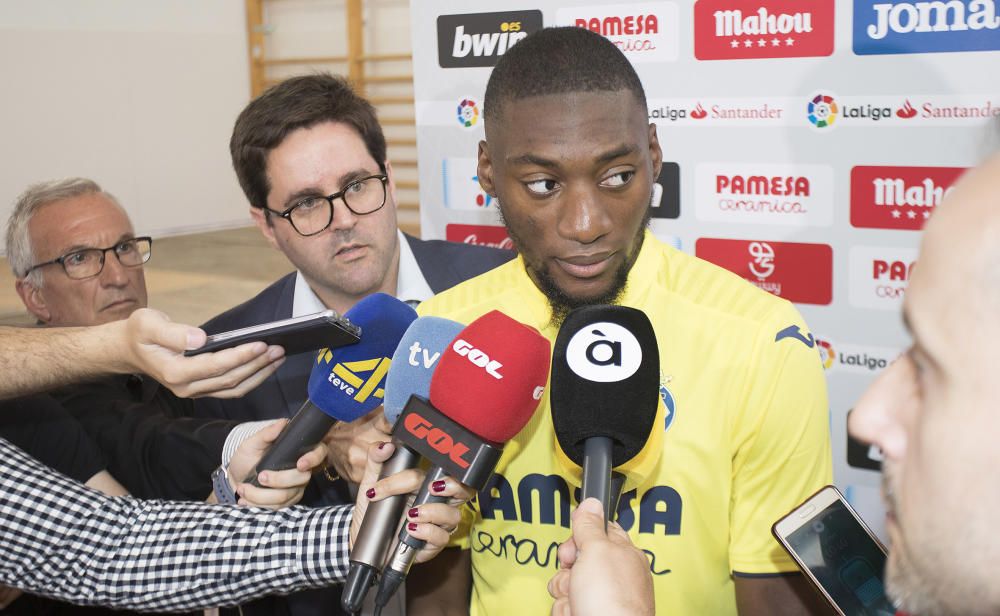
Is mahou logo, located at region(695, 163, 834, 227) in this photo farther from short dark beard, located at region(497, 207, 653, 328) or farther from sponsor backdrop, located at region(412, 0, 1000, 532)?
short dark beard, located at region(497, 207, 653, 328)

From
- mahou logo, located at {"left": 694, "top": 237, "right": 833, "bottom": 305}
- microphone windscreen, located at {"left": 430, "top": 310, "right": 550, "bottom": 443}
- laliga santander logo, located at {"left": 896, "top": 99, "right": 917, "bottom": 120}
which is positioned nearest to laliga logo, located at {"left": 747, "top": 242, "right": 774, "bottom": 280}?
mahou logo, located at {"left": 694, "top": 237, "right": 833, "bottom": 305}

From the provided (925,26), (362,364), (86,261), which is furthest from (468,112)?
(362,364)

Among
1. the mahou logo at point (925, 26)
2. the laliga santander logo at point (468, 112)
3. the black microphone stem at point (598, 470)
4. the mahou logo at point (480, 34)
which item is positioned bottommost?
the black microphone stem at point (598, 470)

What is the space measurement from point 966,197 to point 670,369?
60 centimetres

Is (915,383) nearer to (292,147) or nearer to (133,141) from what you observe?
(292,147)

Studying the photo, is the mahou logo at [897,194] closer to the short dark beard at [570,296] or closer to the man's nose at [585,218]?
the short dark beard at [570,296]

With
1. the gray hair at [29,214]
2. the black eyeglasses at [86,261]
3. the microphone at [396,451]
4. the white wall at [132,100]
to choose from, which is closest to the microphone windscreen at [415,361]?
the microphone at [396,451]

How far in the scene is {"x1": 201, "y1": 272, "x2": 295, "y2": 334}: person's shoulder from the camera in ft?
6.61

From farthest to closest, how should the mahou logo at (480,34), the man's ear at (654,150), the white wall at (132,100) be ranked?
1. the white wall at (132,100)
2. the mahou logo at (480,34)
3. the man's ear at (654,150)

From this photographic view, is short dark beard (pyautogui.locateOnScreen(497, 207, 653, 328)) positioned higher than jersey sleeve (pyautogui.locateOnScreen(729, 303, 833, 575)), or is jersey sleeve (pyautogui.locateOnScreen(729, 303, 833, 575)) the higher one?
short dark beard (pyautogui.locateOnScreen(497, 207, 653, 328))

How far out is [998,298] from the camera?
26.9 inches

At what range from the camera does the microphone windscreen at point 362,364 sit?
47.8 inches

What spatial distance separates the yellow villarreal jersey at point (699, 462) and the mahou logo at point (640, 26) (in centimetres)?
104

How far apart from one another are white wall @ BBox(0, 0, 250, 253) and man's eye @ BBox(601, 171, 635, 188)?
29.4 ft
